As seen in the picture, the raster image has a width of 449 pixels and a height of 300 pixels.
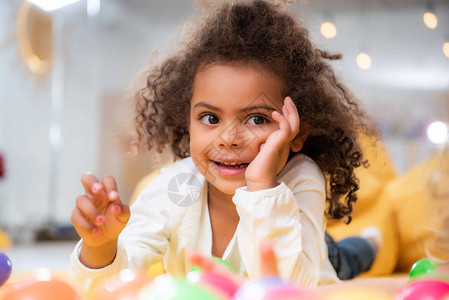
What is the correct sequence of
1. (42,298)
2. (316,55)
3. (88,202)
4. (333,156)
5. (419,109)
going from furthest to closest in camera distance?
(419,109) → (333,156) → (316,55) → (88,202) → (42,298)

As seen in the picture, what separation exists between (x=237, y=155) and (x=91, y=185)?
0.63ft

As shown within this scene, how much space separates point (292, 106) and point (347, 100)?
139 mm

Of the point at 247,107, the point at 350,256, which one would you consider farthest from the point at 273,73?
the point at 350,256

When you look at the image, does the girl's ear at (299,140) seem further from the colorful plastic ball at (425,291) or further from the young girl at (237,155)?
the colorful plastic ball at (425,291)

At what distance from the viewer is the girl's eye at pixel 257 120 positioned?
1.97 ft

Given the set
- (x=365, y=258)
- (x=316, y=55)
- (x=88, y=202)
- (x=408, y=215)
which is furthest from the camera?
(x=408, y=215)

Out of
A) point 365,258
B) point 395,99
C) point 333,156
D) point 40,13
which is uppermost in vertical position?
point 40,13

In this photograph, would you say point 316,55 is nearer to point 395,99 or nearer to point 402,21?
point 402,21

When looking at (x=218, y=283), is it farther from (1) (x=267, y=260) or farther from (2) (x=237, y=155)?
(2) (x=237, y=155)

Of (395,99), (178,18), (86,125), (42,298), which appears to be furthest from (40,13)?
(42,298)

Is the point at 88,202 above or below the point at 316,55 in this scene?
below

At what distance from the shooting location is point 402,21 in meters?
1.25

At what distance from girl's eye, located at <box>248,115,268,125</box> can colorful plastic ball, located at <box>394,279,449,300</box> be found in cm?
31

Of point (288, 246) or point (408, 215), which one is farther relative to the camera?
point (408, 215)
